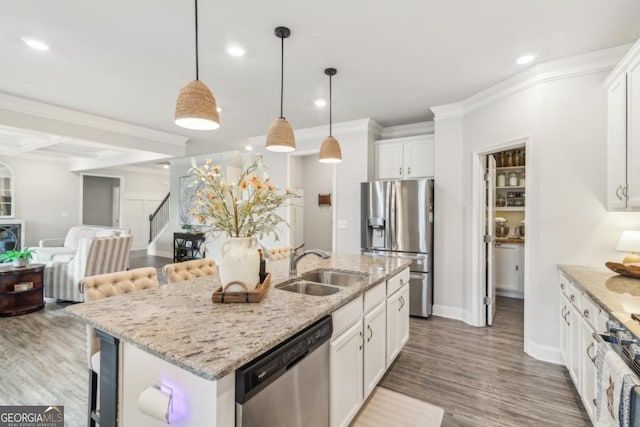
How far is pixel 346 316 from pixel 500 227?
14.9 feet

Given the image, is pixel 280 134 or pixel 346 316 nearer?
pixel 346 316

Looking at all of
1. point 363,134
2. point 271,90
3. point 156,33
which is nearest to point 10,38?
point 156,33

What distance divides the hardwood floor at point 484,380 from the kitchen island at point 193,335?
1.26 metres

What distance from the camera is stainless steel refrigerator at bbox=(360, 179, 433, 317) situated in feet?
12.6

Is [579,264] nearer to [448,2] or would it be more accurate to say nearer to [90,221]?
[448,2]

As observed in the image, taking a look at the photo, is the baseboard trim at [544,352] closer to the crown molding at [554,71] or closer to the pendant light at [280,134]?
the crown molding at [554,71]

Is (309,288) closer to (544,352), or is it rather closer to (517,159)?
(544,352)

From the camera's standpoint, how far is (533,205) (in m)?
2.87

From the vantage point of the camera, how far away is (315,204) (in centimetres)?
639

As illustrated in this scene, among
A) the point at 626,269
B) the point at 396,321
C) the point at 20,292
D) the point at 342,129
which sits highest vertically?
the point at 342,129

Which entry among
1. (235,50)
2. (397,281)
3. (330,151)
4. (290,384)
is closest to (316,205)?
(330,151)

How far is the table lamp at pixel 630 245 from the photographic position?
2.25m

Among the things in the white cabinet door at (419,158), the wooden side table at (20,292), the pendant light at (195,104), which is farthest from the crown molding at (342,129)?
the wooden side table at (20,292)

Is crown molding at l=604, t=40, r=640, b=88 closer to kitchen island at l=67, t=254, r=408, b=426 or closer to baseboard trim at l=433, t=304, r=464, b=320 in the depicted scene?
kitchen island at l=67, t=254, r=408, b=426
